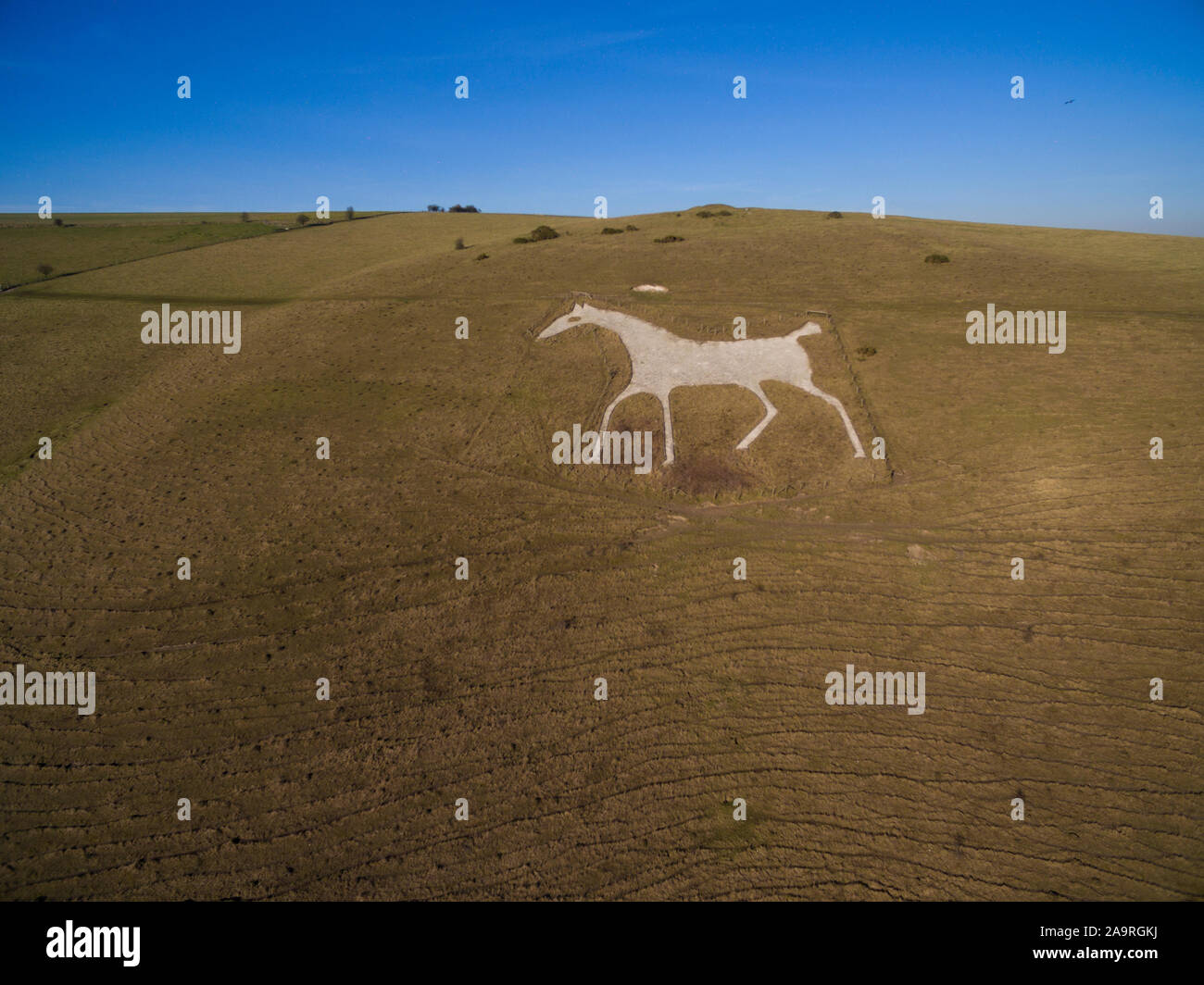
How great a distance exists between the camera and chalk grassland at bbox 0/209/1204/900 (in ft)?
32.5

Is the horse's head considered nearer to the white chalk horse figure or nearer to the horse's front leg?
the white chalk horse figure

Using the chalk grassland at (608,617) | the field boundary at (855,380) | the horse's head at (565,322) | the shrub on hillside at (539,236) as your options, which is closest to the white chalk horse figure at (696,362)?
the horse's head at (565,322)

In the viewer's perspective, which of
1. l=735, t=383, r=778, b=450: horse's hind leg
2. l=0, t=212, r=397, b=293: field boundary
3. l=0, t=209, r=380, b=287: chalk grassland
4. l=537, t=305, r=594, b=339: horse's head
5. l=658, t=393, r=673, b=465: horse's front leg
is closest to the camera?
l=658, t=393, r=673, b=465: horse's front leg

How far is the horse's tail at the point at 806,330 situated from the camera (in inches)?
1019

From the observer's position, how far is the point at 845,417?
22.7 metres

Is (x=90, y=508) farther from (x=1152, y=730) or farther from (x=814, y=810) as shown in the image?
(x=1152, y=730)

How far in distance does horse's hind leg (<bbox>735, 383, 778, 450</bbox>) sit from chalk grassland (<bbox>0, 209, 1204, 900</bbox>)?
48 cm

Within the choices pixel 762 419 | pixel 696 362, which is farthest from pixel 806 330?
pixel 762 419

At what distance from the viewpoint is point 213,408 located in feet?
87.9

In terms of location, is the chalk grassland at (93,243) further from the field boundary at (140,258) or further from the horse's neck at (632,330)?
the horse's neck at (632,330)

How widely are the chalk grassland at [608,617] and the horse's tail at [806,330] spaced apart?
779 millimetres

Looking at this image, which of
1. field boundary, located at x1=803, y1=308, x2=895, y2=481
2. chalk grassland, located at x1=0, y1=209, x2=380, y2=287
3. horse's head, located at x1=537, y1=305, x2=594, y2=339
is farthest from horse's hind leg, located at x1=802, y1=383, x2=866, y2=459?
chalk grassland, located at x1=0, y1=209, x2=380, y2=287

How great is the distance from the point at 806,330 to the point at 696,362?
21.2ft
